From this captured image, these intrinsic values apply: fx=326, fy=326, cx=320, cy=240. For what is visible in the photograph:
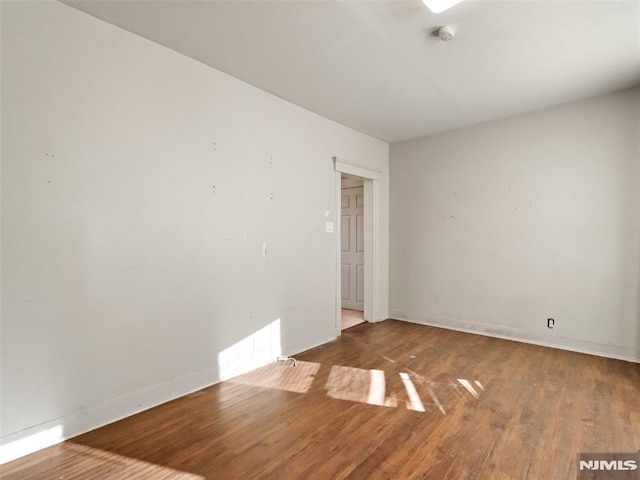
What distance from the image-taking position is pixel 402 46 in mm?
2633

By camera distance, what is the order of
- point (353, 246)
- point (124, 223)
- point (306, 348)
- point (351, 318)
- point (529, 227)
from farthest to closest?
point (353, 246) < point (351, 318) < point (529, 227) < point (306, 348) < point (124, 223)

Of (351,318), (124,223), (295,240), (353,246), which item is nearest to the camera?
(124,223)

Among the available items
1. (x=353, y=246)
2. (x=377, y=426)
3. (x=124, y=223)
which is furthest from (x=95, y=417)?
(x=353, y=246)

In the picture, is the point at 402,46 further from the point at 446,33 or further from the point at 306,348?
the point at 306,348

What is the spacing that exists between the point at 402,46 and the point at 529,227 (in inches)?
111

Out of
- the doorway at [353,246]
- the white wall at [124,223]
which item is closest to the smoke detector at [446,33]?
the white wall at [124,223]

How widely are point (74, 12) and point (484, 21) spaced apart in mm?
2829

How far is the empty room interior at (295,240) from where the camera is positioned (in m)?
2.01

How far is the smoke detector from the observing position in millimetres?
2386

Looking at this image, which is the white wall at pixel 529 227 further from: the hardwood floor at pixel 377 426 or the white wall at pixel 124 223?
the white wall at pixel 124 223

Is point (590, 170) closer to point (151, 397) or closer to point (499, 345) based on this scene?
point (499, 345)

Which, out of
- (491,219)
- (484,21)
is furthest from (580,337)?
(484,21)

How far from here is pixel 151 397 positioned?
256 centimetres

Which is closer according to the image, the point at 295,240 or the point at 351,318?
the point at 295,240
